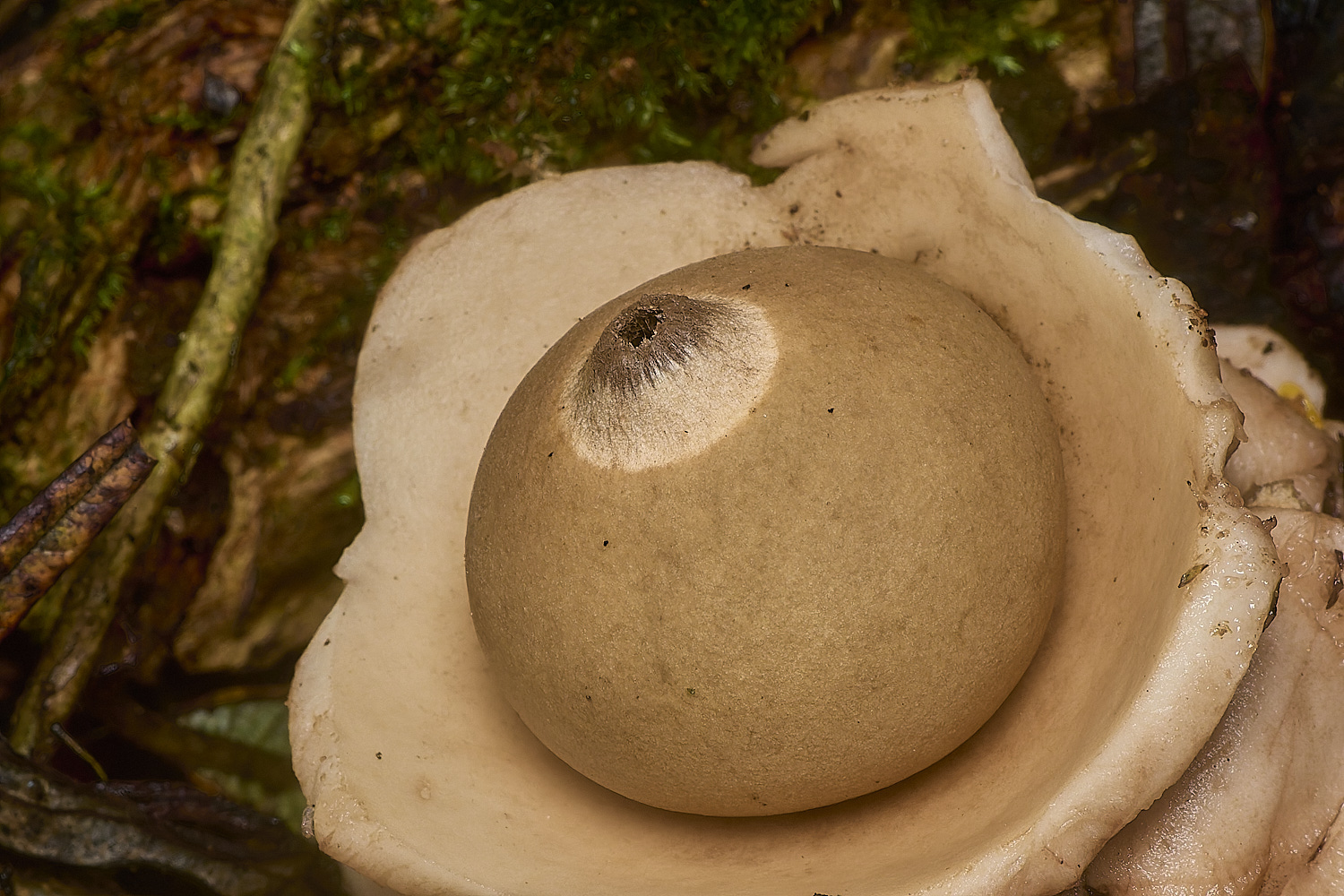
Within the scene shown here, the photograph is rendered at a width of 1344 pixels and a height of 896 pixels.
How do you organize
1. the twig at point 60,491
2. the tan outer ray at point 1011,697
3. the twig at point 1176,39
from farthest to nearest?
the twig at point 1176,39, the twig at point 60,491, the tan outer ray at point 1011,697

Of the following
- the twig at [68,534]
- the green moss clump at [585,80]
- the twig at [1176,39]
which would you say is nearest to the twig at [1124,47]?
the twig at [1176,39]

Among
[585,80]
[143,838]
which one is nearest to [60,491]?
[143,838]

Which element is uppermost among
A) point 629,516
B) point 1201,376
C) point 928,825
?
point 629,516

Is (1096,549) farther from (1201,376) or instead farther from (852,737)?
(852,737)

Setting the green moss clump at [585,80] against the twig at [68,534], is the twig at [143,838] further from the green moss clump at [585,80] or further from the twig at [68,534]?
the green moss clump at [585,80]

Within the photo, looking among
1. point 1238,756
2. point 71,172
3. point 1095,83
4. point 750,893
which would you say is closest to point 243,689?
point 71,172

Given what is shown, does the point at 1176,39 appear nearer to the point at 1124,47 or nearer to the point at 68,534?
the point at 1124,47
